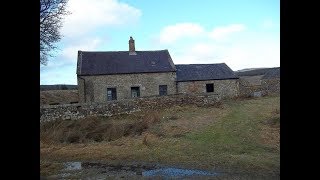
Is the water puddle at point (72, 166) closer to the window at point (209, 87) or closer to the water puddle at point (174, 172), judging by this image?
the water puddle at point (174, 172)

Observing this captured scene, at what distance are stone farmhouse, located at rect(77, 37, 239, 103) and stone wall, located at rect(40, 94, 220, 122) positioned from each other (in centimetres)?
719

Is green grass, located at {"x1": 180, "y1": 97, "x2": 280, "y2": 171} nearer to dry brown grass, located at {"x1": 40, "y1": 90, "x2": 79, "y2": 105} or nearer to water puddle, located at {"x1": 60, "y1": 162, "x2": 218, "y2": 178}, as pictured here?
water puddle, located at {"x1": 60, "y1": 162, "x2": 218, "y2": 178}

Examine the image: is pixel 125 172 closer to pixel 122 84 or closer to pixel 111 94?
pixel 111 94

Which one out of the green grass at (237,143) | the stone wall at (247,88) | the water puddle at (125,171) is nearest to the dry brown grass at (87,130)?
the green grass at (237,143)

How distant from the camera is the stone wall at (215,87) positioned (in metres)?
33.8

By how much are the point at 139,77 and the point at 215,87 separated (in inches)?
331

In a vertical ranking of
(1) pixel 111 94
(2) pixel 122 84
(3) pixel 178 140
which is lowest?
(3) pixel 178 140

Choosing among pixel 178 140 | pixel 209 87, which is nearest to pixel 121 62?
pixel 209 87

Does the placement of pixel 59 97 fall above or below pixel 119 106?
above

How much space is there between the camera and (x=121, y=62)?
113 feet

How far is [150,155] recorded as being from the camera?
12680 mm
